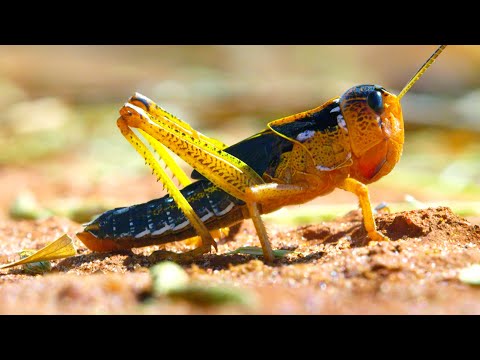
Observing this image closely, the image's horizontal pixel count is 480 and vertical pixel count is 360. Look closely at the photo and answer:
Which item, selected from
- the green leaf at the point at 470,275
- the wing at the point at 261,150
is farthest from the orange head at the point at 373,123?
the green leaf at the point at 470,275

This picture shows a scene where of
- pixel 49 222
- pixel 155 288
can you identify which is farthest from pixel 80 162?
pixel 155 288

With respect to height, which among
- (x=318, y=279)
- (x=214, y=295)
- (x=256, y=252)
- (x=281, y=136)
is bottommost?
(x=214, y=295)

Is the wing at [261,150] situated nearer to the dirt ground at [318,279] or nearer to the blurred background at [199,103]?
the dirt ground at [318,279]

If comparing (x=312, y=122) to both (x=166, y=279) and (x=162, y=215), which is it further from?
(x=166, y=279)

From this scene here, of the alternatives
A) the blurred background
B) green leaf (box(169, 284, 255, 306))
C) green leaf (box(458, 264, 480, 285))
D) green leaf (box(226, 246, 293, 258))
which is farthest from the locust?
the blurred background

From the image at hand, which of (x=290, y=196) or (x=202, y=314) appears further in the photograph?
(x=290, y=196)

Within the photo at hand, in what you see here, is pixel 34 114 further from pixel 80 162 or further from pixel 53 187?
pixel 53 187

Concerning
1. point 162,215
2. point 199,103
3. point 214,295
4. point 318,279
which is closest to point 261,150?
point 162,215

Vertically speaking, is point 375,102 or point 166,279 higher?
point 375,102
